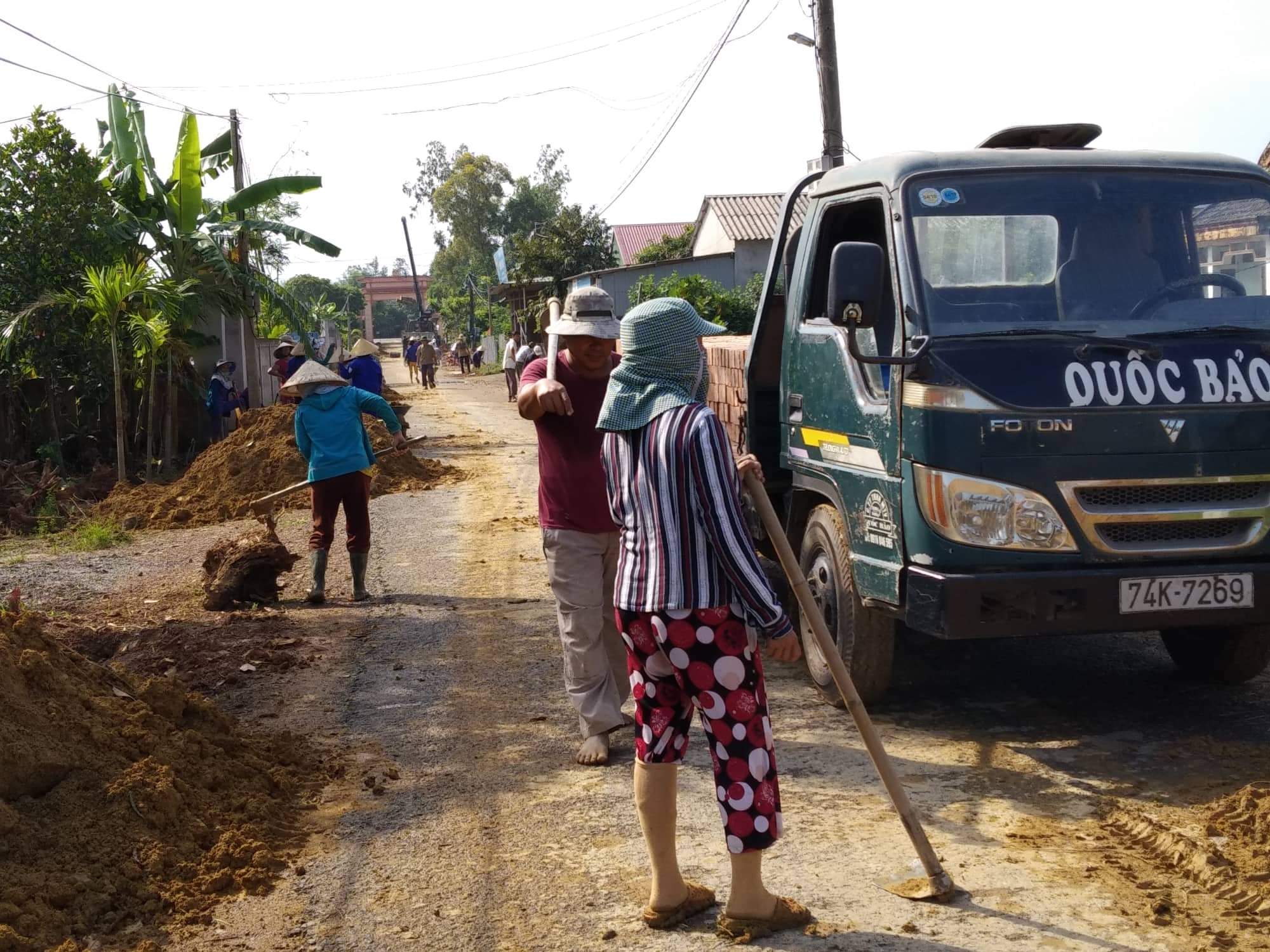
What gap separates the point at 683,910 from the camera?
3725mm

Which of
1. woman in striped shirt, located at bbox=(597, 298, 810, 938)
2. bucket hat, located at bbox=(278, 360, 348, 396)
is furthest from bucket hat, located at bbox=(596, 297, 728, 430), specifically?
bucket hat, located at bbox=(278, 360, 348, 396)

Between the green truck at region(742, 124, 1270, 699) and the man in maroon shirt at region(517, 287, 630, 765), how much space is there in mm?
1041

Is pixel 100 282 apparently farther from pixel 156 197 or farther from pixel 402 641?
pixel 402 641

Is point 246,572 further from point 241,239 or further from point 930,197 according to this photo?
point 241,239

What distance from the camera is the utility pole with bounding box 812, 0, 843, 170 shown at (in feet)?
53.1

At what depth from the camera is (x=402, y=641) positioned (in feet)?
25.0

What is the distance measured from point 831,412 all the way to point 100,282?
12.7m

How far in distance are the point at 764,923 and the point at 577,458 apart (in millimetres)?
2232

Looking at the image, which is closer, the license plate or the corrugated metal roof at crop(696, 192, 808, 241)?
the license plate

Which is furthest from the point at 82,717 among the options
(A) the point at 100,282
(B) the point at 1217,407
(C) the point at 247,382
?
(C) the point at 247,382

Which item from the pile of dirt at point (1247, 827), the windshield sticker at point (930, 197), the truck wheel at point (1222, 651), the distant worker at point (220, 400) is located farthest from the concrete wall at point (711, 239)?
the pile of dirt at point (1247, 827)

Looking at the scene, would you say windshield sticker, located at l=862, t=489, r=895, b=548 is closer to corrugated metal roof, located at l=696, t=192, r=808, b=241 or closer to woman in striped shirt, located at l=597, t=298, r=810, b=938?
woman in striped shirt, located at l=597, t=298, r=810, b=938

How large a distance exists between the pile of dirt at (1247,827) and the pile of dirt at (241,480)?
10.4 m

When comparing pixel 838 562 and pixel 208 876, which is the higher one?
pixel 838 562
